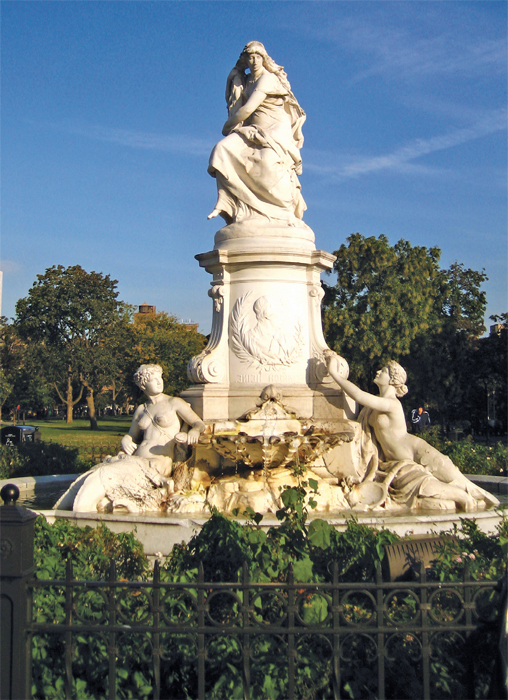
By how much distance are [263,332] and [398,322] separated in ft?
77.3

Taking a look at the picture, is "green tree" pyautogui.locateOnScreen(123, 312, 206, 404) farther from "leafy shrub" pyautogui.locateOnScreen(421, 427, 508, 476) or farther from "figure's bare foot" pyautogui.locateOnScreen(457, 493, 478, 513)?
"figure's bare foot" pyautogui.locateOnScreen(457, 493, 478, 513)

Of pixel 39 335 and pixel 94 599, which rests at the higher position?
pixel 39 335

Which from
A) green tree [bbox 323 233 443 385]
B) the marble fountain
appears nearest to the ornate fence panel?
the marble fountain

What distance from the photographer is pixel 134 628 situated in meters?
3.36

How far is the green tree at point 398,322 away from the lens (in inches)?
1215

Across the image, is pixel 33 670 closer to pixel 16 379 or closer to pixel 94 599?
pixel 94 599

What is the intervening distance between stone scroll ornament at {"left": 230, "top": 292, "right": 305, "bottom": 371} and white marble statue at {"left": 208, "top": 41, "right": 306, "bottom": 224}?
4.06ft

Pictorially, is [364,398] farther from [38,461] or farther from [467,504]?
[38,461]

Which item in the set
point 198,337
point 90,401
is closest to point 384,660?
point 198,337

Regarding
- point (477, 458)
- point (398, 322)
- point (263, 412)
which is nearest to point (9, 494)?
point (263, 412)

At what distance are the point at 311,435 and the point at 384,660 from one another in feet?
13.7

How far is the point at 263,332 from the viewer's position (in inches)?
334

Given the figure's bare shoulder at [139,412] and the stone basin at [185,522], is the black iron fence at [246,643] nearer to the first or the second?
the stone basin at [185,522]

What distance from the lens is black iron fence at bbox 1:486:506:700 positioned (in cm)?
331
